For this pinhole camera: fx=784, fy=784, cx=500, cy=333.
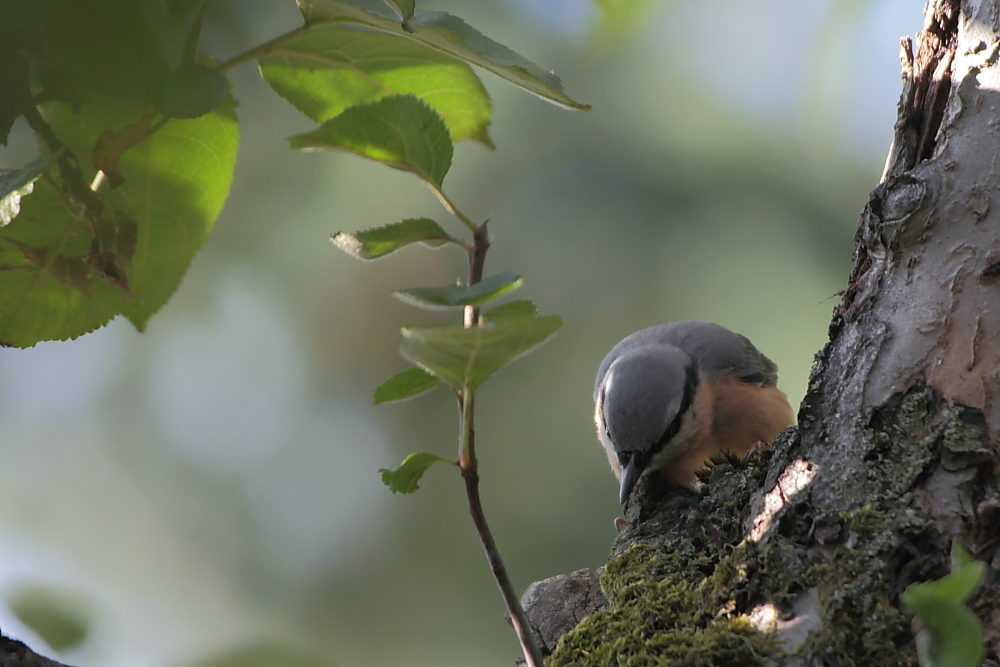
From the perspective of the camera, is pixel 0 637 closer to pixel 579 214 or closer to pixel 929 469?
pixel 929 469

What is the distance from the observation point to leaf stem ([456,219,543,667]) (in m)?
1.01

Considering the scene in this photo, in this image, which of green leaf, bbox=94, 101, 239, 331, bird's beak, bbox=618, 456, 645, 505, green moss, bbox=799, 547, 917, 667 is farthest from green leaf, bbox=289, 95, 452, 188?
bird's beak, bbox=618, 456, 645, 505

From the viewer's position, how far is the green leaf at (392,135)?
1.07m

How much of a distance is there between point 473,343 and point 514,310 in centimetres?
26

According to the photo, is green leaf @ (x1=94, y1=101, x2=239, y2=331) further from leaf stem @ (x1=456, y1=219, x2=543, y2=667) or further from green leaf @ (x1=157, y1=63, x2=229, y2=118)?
leaf stem @ (x1=456, y1=219, x2=543, y2=667)

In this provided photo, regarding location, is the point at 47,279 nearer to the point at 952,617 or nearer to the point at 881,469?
the point at 952,617

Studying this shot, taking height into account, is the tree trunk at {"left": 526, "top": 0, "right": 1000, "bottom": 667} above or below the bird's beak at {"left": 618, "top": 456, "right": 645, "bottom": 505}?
above

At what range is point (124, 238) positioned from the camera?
47.2 inches

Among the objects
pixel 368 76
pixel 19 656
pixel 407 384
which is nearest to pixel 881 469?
pixel 407 384

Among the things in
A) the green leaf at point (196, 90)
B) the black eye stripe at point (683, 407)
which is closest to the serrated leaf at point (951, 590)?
the green leaf at point (196, 90)

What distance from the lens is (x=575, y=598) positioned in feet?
6.07

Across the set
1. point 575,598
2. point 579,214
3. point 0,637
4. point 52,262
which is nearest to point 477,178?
point 579,214

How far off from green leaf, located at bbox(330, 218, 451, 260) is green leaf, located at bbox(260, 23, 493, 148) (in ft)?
1.08

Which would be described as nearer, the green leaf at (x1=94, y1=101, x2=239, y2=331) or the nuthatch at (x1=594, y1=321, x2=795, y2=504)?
the green leaf at (x1=94, y1=101, x2=239, y2=331)
